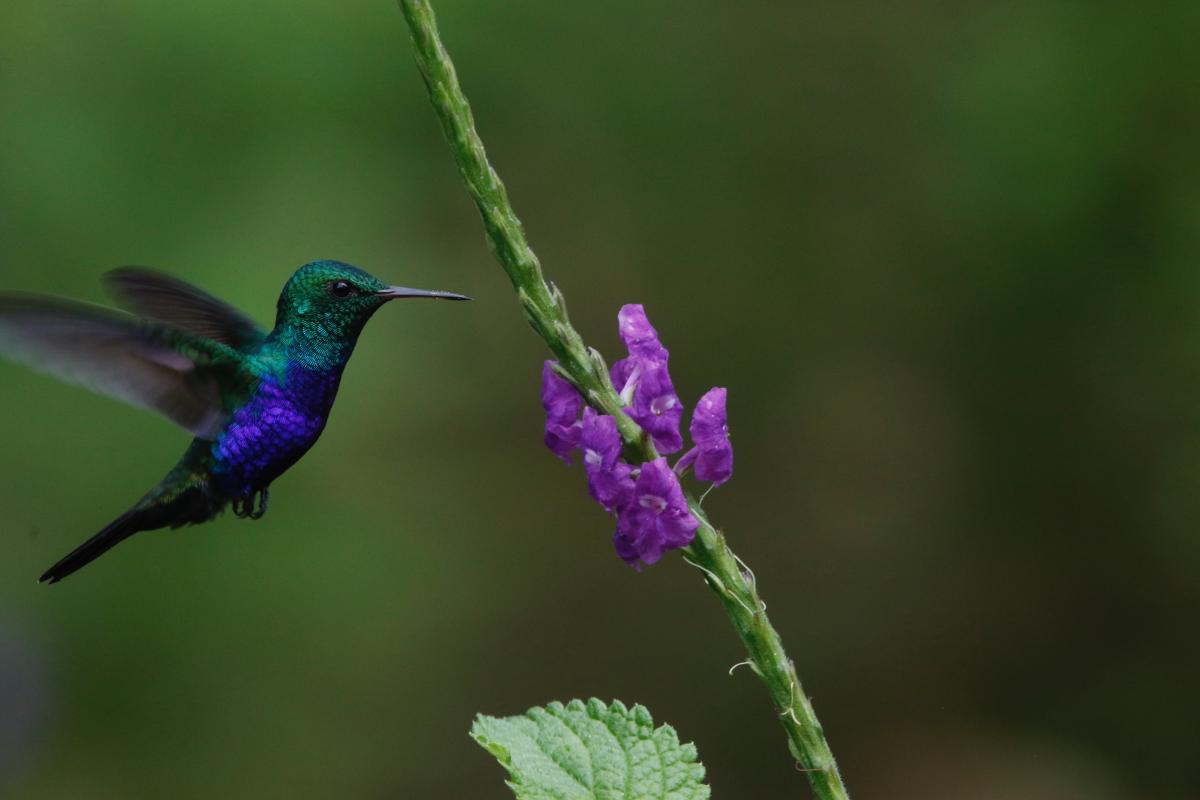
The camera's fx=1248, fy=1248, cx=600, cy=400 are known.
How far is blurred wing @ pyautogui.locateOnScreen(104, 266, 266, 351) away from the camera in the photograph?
2.01 metres

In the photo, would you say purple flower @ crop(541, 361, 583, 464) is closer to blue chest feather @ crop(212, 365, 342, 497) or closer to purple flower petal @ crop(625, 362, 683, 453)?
purple flower petal @ crop(625, 362, 683, 453)

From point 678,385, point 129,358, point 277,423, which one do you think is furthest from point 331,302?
point 678,385

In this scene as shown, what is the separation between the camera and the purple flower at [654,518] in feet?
3.98

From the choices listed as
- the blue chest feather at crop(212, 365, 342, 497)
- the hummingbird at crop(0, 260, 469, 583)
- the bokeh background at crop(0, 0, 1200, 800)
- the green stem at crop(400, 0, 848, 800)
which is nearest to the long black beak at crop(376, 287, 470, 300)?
the hummingbird at crop(0, 260, 469, 583)

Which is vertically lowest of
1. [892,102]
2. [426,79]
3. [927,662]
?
[426,79]

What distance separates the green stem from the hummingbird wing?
2.48ft

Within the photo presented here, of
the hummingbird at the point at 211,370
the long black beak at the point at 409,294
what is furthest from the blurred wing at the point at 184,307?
the long black beak at the point at 409,294

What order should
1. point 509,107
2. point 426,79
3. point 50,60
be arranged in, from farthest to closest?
point 509,107
point 50,60
point 426,79

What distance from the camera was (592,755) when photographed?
4.57 ft

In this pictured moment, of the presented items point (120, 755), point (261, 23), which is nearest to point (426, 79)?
point (261, 23)

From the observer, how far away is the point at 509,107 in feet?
16.5

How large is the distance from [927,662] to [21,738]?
375cm

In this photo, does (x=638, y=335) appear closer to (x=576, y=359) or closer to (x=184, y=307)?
(x=576, y=359)

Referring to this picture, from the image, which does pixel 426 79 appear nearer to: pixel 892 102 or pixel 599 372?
pixel 599 372
